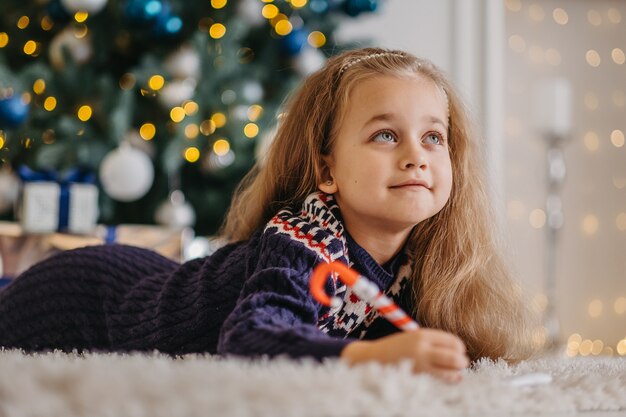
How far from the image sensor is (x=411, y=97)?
3.47ft

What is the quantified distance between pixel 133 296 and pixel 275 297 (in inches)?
14.8

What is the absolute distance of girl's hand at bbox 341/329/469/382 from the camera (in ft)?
2.28

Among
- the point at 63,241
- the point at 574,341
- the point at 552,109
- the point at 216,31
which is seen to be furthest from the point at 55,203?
the point at 574,341

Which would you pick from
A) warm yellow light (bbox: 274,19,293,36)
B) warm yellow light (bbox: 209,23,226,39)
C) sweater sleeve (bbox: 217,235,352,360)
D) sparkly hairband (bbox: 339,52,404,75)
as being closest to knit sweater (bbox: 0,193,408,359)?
sweater sleeve (bbox: 217,235,352,360)

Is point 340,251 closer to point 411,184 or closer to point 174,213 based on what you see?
point 411,184

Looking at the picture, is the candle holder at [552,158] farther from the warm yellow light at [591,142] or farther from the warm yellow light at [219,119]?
the warm yellow light at [219,119]

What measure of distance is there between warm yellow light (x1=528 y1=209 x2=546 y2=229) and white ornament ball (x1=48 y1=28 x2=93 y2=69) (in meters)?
1.88

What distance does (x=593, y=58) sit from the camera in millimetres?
3283

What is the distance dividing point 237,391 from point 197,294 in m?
0.51

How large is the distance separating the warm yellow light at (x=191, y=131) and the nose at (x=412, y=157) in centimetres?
133

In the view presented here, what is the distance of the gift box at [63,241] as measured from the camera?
1.89 meters

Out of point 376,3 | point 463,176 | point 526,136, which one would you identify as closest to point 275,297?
point 463,176

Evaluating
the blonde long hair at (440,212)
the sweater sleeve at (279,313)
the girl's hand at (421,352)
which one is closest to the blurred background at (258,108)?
the blonde long hair at (440,212)

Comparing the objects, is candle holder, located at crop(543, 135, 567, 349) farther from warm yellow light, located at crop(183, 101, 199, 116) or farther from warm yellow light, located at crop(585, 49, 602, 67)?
warm yellow light, located at crop(183, 101, 199, 116)
